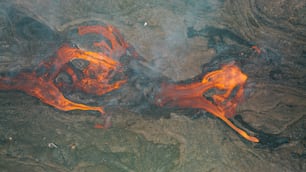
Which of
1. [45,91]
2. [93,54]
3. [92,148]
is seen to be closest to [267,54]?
[93,54]

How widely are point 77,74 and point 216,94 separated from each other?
1.16 meters

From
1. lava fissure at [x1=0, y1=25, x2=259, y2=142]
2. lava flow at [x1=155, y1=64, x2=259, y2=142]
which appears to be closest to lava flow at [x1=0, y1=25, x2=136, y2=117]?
lava fissure at [x1=0, y1=25, x2=259, y2=142]

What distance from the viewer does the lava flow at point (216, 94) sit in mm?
2715

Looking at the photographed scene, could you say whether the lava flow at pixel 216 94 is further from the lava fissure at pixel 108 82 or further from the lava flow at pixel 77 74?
the lava flow at pixel 77 74

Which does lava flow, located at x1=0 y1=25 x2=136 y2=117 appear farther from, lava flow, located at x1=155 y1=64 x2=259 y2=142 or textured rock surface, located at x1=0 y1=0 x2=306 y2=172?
lava flow, located at x1=155 y1=64 x2=259 y2=142

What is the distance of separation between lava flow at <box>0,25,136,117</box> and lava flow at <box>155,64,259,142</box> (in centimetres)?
40

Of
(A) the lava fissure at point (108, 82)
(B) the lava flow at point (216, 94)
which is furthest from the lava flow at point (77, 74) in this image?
(B) the lava flow at point (216, 94)

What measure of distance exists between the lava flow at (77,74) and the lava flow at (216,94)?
401 mm

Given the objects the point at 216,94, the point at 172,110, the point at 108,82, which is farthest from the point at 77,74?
the point at 216,94

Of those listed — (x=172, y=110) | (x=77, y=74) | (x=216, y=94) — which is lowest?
(x=172, y=110)

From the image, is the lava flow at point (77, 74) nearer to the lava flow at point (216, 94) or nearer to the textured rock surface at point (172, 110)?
the textured rock surface at point (172, 110)

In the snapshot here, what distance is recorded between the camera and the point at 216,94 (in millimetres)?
2732

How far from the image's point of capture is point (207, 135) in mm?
2668

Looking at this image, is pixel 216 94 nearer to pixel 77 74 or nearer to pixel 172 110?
pixel 172 110
